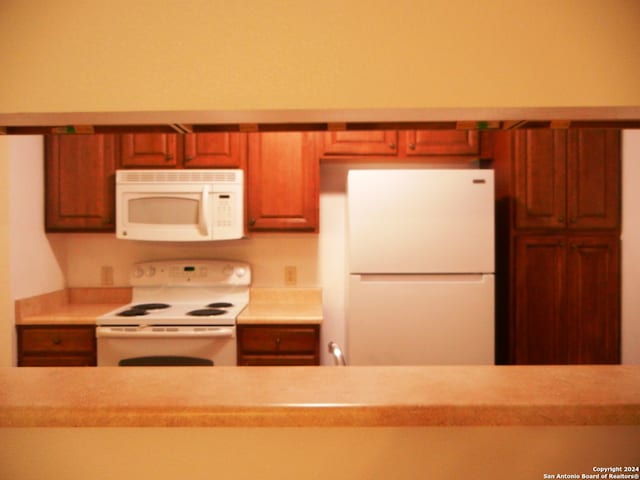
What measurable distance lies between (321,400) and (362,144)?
→ 192cm

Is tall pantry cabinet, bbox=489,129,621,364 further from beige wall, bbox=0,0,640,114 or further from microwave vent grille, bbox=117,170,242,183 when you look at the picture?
microwave vent grille, bbox=117,170,242,183

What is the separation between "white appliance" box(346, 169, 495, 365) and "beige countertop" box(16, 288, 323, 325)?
0.38m

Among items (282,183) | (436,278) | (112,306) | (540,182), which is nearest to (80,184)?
(112,306)

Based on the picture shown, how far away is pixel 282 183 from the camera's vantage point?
2.44 m

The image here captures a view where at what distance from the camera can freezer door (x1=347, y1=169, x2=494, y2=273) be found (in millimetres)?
2176

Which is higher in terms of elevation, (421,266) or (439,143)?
(439,143)

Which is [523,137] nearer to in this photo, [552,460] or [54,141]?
[552,460]

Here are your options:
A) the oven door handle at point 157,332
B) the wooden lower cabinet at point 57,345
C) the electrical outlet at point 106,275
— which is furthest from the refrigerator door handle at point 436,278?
the electrical outlet at point 106,275

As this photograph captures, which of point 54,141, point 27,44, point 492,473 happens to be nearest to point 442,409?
point 492,473

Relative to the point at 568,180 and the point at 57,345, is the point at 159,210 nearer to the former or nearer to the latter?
the point at 57,345

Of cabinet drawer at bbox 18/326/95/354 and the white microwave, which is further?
the white microwave

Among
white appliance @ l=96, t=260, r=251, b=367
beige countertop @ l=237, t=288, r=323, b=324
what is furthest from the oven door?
beige countertop @ l=237, t=288, r=323, b=324

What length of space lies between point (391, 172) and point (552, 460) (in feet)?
5.30

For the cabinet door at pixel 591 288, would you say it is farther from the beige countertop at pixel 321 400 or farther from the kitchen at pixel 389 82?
the kitchen at pixel 389 82
